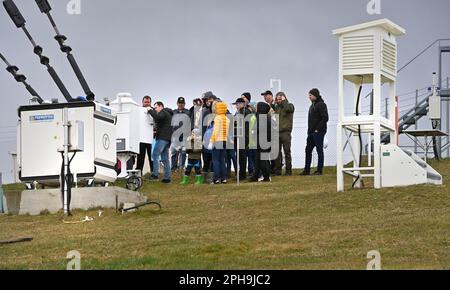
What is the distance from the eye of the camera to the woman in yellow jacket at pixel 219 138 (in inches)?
1184

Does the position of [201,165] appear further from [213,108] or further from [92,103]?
[92,103]

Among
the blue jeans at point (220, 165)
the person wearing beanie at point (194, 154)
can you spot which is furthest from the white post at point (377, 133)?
the person wearing beanie at point (194, 154)

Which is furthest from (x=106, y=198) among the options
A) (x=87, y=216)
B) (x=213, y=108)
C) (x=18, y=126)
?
(x=213, y=108)

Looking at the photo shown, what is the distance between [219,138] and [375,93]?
5946 mm

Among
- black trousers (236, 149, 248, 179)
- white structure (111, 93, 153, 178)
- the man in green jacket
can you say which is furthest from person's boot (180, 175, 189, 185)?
the man in green jacket

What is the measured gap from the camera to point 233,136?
3078 centimetres

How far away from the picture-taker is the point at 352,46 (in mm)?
25219

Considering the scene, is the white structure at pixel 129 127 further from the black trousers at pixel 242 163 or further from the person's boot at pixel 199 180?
the black trousers at pixel 242 163

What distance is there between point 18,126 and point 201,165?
6031 millimetres

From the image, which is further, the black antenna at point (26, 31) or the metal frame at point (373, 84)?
the black antenna at point (26, 31)

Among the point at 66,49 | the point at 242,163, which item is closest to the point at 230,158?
the point at 242,163

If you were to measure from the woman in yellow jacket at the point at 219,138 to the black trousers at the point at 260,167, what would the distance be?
871 millimetres

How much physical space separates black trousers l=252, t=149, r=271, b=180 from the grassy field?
5.63 ft

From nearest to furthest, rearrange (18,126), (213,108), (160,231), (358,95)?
(160,231), (358,95), (18,126), (213,108)
